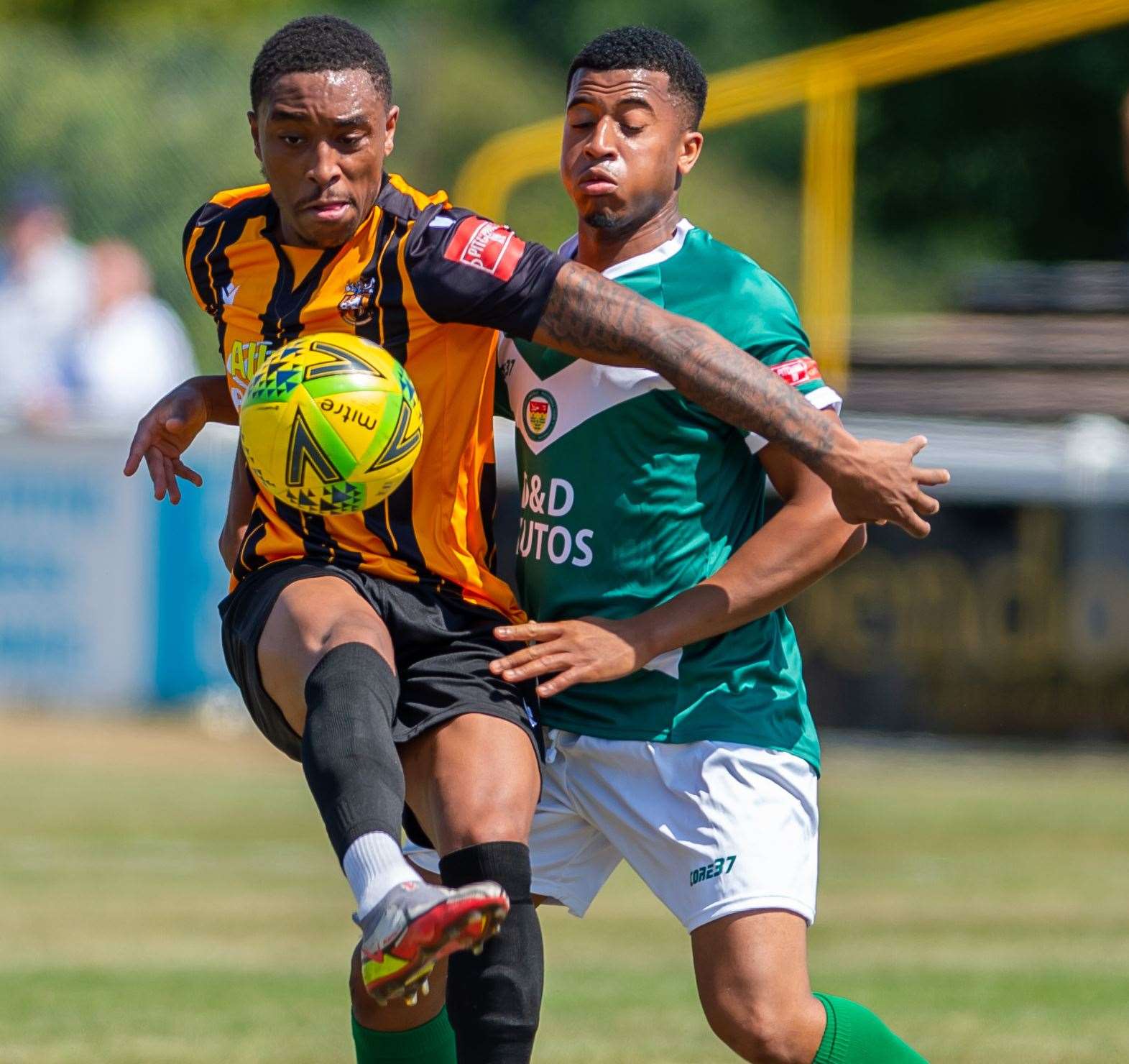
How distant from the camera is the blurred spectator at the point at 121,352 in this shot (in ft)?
51.7

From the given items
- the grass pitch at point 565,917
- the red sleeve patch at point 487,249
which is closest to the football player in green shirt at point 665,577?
the red sleeve patch at point 487,249

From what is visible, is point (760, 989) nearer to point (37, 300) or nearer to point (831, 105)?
point (831, 105)

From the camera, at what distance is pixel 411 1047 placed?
4.94 metres

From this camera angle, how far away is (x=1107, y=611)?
1308cm

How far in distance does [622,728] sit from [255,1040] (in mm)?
2738

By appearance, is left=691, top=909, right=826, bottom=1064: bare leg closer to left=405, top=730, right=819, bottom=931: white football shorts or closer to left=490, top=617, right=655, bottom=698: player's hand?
left=405, top=730, right=819, bottom=931: white football shorts

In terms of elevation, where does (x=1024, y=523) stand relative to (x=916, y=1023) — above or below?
above

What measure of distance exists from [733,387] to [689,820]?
970mm

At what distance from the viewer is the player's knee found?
176 inches

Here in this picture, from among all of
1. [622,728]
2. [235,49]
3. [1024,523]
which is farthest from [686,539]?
[235,49]

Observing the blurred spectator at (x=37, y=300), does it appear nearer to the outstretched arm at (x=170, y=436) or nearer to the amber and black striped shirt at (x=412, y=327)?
the outstretched arm at (x=170, y=436)

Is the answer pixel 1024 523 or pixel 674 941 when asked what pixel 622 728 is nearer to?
pixel 674 941

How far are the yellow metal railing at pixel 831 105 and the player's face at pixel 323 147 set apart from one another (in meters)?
9.93

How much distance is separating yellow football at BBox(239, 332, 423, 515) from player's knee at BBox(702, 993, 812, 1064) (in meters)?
1.30
